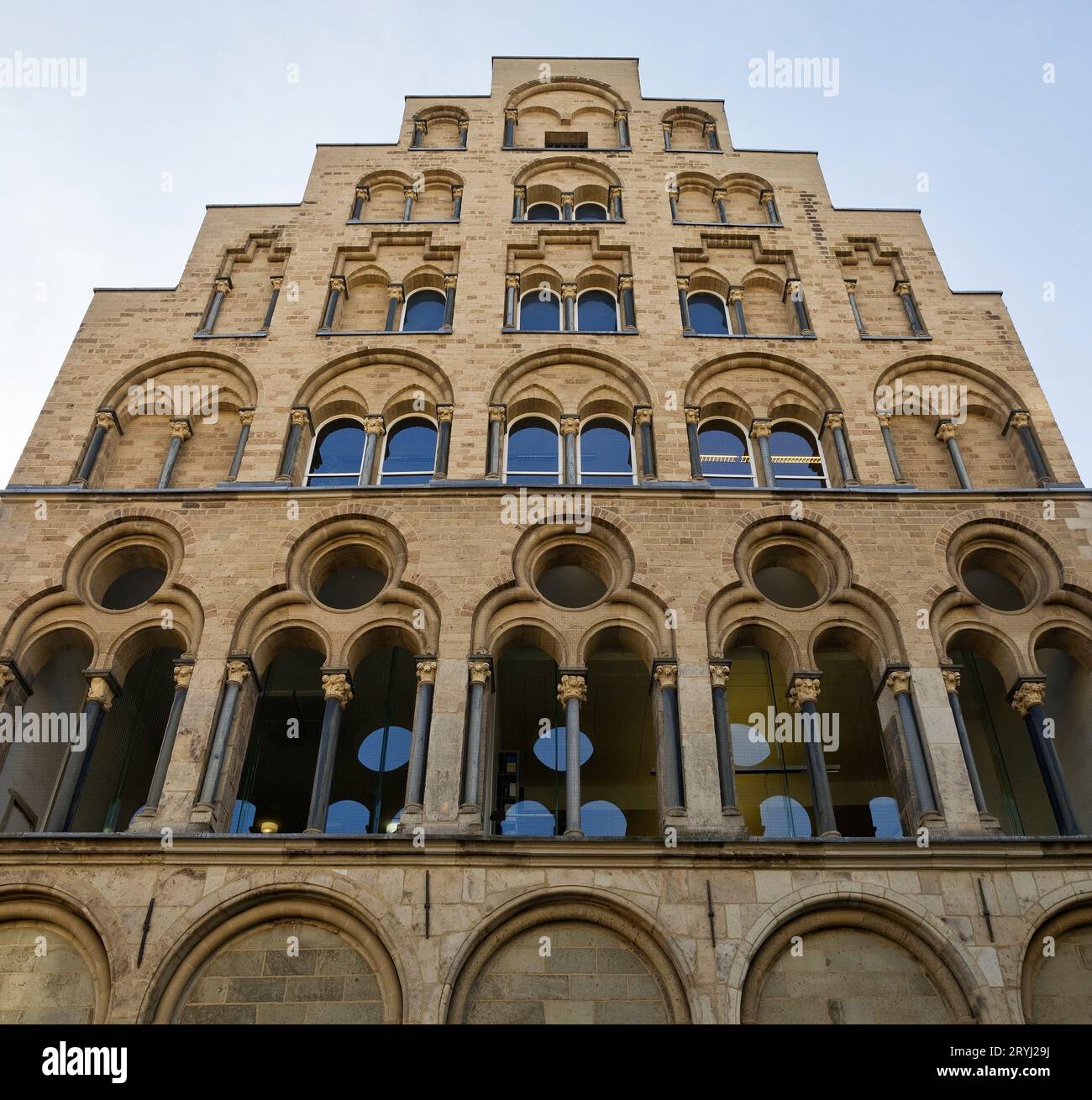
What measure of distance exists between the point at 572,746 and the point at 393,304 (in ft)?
32.6

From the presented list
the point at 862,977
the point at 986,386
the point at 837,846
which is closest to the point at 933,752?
the point at 837,846

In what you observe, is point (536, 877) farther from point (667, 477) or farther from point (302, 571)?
point (667, 477)

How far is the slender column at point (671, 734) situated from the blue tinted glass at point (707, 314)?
26.1 feet

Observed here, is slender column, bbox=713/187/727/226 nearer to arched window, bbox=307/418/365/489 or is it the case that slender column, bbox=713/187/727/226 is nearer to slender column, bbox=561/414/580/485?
slender column, bbox=561/414/580/485

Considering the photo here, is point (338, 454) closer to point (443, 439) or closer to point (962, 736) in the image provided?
point (443, 439)

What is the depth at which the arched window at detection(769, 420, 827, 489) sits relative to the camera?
18391mm

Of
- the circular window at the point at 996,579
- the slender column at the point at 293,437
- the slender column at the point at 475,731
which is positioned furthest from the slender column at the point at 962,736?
the slender column at the point at 293,437

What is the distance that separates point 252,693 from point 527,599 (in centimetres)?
381

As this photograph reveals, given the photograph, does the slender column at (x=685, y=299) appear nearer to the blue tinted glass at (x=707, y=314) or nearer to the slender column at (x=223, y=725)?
the blue tinted glass at (x=707, y=314)

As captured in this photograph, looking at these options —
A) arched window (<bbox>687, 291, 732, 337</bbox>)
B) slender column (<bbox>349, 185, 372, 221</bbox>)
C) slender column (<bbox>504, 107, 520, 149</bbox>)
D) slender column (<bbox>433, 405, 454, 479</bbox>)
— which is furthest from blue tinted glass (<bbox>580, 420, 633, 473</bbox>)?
slender column (<bbox>504, 107, 520, 149</bbox>)

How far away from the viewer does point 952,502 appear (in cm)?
1694

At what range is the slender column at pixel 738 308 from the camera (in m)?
20.4

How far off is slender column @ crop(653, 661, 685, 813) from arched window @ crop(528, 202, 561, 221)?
11925 millimetres

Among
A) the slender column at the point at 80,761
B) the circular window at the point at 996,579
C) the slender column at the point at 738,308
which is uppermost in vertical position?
the slender column at the point at 738,308
